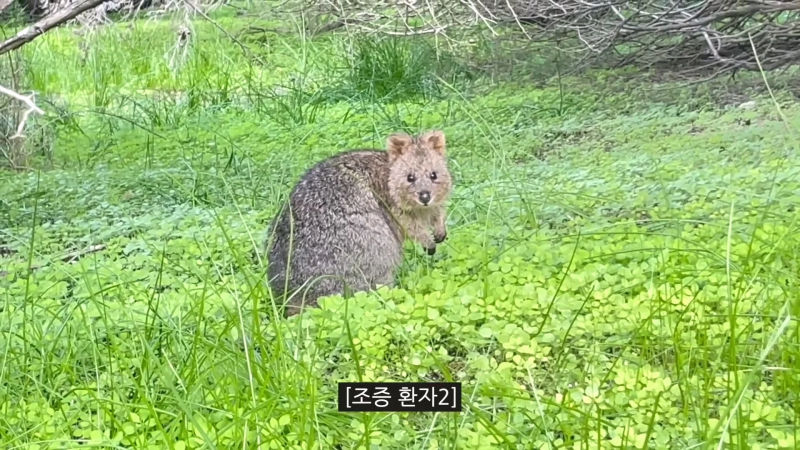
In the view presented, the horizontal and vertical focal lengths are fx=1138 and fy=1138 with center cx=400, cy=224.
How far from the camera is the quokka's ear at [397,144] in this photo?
13.3 ft

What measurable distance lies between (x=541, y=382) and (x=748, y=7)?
2.24m

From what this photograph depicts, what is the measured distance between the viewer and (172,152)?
4.86 m

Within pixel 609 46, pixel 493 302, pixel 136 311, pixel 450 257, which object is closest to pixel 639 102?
pixel 609 46

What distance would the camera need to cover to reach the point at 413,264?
4.10m

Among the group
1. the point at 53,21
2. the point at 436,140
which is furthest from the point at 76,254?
the point at 436,140

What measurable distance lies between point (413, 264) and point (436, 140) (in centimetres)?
45

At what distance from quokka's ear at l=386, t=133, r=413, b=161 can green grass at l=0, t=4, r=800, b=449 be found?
1.18 ft

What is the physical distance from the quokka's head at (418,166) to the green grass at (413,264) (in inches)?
8.3

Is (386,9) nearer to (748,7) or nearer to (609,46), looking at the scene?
(609,46)

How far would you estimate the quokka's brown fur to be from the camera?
3.91 meters

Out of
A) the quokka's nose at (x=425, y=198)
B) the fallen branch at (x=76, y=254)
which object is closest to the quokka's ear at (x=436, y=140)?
the quokka's nose at (x=425, y=198)
